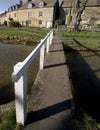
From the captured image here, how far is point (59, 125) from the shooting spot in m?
3.04

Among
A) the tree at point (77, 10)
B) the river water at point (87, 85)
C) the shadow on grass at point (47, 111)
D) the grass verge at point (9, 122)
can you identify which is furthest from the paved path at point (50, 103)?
the tree at point (77, 10)

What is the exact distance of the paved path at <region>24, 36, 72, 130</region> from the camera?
120 inches

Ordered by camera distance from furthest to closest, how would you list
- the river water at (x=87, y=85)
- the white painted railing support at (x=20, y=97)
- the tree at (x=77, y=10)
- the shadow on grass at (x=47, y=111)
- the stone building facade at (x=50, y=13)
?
the stone building facade at (x=50, y=13) → the tree at (x=77, y=10) → the river water at (x=87, y=85) → the shadow on grass at (x=47, y=111) → the white painted railing support at (x=20, y=97)

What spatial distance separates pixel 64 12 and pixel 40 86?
41438 mm

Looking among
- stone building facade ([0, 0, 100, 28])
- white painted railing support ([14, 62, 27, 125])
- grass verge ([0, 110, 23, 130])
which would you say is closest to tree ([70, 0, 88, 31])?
stone building facade ([0, 0, 100, 28])

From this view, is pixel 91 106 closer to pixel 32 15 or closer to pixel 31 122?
pixel 31 122

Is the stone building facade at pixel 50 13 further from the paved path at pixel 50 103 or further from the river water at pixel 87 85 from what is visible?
the paved path at pixel 50 103

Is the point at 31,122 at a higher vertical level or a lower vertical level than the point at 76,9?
lower

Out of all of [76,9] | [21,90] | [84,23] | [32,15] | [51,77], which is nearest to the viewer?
[21,90]

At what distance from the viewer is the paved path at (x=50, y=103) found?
305 cm

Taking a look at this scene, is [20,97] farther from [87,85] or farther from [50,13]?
[50,13]

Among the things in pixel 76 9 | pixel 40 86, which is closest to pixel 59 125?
pixel 40 86

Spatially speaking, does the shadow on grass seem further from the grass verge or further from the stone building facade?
the stone building facade

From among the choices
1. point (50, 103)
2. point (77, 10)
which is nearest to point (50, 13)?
point (77, 10)
